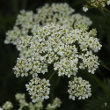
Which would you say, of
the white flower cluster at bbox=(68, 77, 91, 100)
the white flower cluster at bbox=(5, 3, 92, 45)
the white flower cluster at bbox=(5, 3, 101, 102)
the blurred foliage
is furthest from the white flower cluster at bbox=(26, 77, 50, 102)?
the white flower cluster at bbox=(5, 3, 92, 45)

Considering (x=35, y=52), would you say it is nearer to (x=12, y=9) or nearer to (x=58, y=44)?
(x=58, y=44)

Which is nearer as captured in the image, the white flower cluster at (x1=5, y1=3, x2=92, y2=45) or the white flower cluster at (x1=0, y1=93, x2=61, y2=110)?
the white flower cluster at (x1=0, y1=93, x2=61, y2=110)

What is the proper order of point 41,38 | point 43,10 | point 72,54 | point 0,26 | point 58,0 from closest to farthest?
point 72,54, point 41,38, point 43,10, point 0,26, point 58,0

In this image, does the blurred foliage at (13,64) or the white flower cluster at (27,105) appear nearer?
the white flower cluster at (27,105)

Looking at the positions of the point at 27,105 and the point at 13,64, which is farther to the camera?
the point at 13,64

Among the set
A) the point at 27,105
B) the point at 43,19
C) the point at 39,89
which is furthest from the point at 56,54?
the point at 43,19

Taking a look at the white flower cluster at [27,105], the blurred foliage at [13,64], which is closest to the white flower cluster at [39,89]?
the white flower cluster at [27,105]

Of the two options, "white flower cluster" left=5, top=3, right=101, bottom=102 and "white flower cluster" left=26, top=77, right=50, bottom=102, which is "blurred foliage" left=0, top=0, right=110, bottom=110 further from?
"white flower cluster" left=26, top=77, right=50, bottom=102

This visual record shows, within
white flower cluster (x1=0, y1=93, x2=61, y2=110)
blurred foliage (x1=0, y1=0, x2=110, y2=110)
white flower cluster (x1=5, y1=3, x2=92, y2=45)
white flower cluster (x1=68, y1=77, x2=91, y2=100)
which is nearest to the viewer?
white flower cluster (x1=68, y1=77, x2=91, y2=100)

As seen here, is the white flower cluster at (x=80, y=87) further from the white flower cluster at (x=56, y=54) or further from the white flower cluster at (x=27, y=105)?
the white flower cluster at (x=27, y=105)

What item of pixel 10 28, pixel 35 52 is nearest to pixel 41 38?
pixel 35 52

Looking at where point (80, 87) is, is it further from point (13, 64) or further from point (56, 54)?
point (13, 64)
